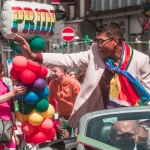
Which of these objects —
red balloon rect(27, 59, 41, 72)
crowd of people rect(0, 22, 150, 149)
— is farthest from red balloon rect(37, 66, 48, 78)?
crowd of people rect(0, 22, 150, 149)

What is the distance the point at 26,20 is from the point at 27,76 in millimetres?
772

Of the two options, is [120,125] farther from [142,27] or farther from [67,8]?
[67,8]

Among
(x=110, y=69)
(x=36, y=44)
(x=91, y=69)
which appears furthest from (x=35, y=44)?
(x=110, y=69)

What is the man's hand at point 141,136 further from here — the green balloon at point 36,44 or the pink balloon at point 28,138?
the pink balloon at point 28,138

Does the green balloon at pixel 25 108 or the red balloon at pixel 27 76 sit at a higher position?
the red balloon at pixel 27 76

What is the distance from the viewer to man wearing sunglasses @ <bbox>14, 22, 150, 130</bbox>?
6.25 meters

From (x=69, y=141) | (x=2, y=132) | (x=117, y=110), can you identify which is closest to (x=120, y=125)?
(x=117, y=110)

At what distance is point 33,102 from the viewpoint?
8086 mm

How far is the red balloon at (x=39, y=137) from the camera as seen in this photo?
27.2 feet

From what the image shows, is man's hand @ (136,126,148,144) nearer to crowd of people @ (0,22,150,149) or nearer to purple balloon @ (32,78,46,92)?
crowd of people @ (0,22,150,149)

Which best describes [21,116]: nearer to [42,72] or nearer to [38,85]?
[38,85]

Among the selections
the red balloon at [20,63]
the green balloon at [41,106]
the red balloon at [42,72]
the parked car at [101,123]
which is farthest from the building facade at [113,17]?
the parked car at [101,123]

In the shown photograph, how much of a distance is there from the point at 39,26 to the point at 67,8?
30.2 meters

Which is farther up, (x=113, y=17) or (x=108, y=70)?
(x=108, y=70)
